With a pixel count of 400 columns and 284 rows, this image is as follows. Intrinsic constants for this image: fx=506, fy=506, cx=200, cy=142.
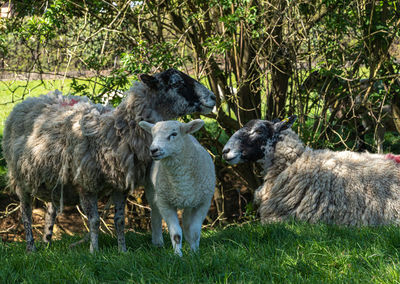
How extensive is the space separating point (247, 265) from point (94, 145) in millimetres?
1879

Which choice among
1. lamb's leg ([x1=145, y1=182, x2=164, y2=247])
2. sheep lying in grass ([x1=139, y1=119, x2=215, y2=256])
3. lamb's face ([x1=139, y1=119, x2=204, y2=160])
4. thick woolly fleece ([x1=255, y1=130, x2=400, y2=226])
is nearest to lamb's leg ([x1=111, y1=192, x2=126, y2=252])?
lamb's leg ([x1=145, y1=182, x2=164, y2=247])

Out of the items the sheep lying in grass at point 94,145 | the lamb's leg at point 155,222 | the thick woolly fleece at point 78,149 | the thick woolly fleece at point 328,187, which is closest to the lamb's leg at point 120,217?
the sheep lying in grass at point 94,145

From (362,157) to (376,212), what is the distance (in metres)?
0.67

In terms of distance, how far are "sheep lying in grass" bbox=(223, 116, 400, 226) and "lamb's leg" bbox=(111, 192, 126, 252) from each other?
132 centimetres

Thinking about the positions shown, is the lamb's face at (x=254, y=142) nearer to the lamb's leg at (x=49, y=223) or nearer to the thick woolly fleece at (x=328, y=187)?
the thick woolly fleece at (x=328, y=187)

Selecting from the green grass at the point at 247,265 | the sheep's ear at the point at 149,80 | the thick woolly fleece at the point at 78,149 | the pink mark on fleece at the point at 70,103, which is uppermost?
the sheep's ear at the point at 149,80

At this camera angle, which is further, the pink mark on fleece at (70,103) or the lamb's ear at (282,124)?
the lamb's ear at (282,124)

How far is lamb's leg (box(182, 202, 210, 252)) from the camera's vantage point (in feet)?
12.4

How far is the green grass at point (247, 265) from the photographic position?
2.71 metres

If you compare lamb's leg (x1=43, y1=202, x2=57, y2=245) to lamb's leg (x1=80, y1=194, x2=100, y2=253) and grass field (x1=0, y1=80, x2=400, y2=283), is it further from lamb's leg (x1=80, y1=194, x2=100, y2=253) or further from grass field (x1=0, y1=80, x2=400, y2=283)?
grass field (x1=0, y1=80, x2=400, y2=283)

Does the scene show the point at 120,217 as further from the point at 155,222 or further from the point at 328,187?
the point at 328,187

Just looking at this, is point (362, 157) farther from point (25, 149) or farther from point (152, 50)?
point (25, 149)

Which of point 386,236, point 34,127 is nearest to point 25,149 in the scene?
point 34,127

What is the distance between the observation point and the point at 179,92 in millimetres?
4383
